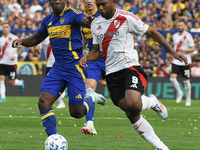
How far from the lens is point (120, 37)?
5781 millimetres

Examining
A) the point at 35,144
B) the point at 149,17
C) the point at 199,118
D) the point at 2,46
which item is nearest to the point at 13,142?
the point at 35,144

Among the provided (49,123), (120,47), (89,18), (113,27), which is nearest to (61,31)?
(89,18)

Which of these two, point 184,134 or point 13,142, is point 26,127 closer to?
point 13,142

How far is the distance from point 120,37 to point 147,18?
15.1 m

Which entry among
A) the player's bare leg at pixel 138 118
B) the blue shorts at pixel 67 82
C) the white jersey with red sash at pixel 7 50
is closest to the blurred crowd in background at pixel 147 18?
the white jersey with red sash at pixel 7 50

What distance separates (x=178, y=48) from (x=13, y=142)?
904 cm

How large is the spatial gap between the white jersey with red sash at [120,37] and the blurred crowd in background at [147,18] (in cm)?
Answer: 1189

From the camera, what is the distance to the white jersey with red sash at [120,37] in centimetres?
578

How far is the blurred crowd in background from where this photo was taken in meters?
17.9

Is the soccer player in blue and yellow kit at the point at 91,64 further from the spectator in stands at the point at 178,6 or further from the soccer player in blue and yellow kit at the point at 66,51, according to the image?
the spectator in stands at the point at 178,6

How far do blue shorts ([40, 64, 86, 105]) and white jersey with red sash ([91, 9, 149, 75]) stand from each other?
786mm

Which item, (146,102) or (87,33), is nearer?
(146,102)

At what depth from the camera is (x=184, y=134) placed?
300 inches

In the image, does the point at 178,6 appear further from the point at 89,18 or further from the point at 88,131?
the point at 89,18
